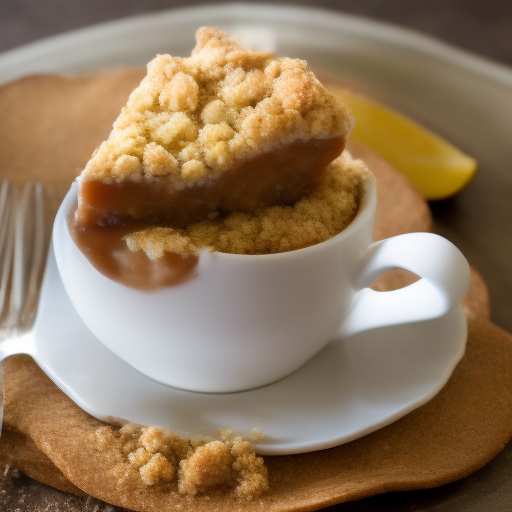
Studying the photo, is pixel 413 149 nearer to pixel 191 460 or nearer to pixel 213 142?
pixel 213 142

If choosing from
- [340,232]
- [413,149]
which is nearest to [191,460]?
[340,232]

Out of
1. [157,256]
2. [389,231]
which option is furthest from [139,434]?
[389,231]

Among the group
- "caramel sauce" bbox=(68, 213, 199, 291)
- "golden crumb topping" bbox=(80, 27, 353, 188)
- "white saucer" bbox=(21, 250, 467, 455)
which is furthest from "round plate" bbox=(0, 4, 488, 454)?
"golden crumb topping" bbox=(80, 27, 353, 188)

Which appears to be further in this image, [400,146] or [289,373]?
[400,146]

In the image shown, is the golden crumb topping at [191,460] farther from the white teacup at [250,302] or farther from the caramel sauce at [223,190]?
the caramel sauce at [223,190]

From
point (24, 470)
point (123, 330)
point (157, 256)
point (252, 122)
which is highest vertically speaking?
point (252, 122)

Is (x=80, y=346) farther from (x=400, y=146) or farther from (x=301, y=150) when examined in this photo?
(x=400, y=146)

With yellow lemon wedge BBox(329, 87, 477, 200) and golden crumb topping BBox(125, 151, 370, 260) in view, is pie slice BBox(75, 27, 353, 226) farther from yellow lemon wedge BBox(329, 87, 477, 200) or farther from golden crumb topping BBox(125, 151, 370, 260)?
→ yellow lemon wedge BBox(329, 87, 477, 200)
